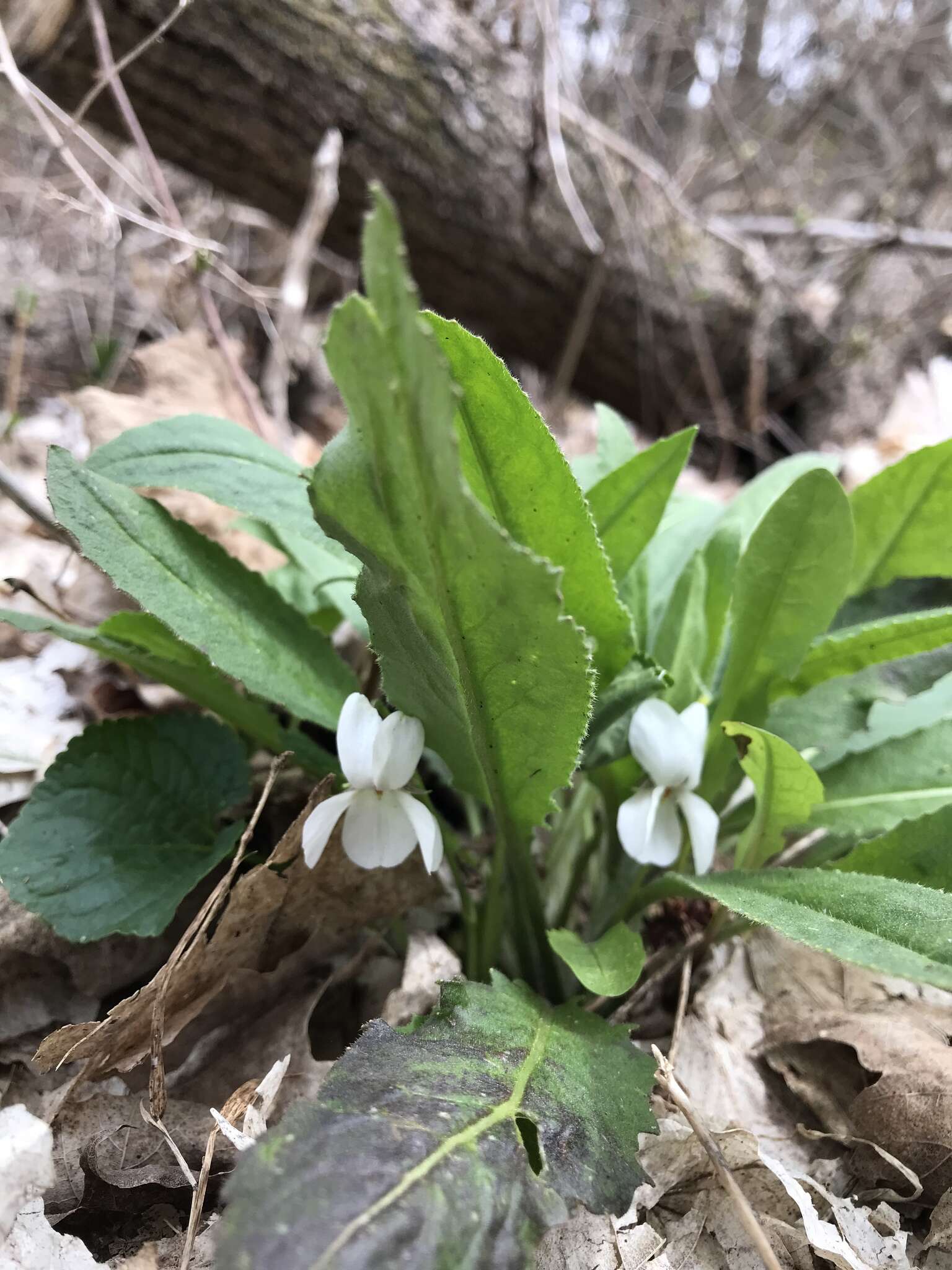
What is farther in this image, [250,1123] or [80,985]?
[80,985]

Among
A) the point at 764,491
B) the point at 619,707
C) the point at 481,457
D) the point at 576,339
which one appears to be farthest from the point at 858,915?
the point at 576,339

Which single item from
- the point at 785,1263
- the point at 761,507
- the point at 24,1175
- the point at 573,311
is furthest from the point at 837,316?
the point at 24,1175

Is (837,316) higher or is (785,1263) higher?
(837,316)

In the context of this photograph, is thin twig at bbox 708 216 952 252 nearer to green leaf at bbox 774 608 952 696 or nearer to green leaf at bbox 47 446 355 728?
green leaf at bbox 774 608 952 696

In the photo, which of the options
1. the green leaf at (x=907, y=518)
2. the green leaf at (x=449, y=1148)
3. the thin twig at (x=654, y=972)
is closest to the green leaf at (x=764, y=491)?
the green leaf at (x=907, y=518)

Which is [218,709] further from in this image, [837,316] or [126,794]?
[837,316]

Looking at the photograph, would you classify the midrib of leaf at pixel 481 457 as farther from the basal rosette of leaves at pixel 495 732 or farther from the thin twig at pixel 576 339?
the thin twig at pixel 576 339

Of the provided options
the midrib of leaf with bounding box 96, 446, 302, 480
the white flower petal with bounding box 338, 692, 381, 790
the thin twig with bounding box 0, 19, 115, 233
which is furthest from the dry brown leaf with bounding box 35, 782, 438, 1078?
the thin twig with bounding box 0, 19, 115, 233
